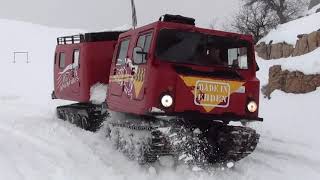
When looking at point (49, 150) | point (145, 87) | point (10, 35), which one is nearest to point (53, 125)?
point (49, 150)

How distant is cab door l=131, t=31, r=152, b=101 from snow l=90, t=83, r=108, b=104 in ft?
8.39

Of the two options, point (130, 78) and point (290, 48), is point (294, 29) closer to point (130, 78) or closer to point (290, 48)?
point (290, 48)

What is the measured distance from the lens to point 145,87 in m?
9.45

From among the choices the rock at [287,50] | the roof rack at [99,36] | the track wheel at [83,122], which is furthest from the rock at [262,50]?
the track wheel at [83,122]

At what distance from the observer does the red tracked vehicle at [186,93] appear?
30.1ft

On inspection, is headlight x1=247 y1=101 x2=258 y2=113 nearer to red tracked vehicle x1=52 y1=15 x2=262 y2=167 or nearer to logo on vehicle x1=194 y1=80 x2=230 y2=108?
red tracked vehicle x1=52 y1=15 x2=262 y2=167

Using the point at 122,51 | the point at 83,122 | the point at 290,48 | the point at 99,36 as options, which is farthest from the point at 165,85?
the point at 290,48

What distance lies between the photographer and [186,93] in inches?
362

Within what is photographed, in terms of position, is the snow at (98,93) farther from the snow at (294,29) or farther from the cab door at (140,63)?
the snow at (294,29)

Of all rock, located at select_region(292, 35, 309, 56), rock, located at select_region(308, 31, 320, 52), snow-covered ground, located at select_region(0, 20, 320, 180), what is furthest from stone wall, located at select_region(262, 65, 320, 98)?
rock, located at select_region(292, 35, 309, 56)

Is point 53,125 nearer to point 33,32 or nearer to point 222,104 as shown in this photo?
point 222,104

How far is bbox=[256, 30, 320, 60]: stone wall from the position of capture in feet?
68.9

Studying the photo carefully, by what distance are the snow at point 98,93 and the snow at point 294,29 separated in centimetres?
1201

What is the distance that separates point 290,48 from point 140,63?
14709 millimetres
